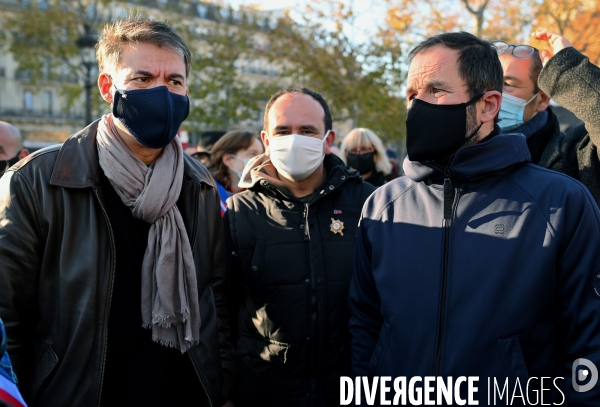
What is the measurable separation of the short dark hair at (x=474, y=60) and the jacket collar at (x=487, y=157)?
0.82 feet

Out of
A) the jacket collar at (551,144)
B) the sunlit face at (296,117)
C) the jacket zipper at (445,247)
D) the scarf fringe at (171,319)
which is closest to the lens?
the jacket zipper at (445,247)

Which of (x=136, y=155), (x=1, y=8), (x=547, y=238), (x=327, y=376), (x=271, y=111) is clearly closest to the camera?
(x=547, y=238)

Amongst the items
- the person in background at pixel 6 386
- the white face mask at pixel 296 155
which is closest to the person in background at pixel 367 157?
the white face mask at pixel 296 155

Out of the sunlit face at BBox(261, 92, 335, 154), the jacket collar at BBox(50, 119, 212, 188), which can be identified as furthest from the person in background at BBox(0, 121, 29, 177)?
the jacket collar at BBox(50, 119, 212, 188)

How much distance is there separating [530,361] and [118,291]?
5.49 ft

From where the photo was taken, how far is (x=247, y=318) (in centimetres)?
329

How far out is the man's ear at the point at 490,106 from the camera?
253 centimetres

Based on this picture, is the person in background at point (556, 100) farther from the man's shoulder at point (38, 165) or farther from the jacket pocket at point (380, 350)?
the man's shoulder at point (38, 165)

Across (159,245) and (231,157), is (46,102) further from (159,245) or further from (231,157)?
(159,245)

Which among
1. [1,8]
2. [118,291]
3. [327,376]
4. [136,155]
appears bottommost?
[327,376]

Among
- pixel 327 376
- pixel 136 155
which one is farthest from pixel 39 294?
pixel 327 376

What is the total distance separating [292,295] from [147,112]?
3.84 feet

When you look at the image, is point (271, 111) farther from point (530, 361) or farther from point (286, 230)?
→ point (530, 361)

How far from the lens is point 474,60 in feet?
8.29
